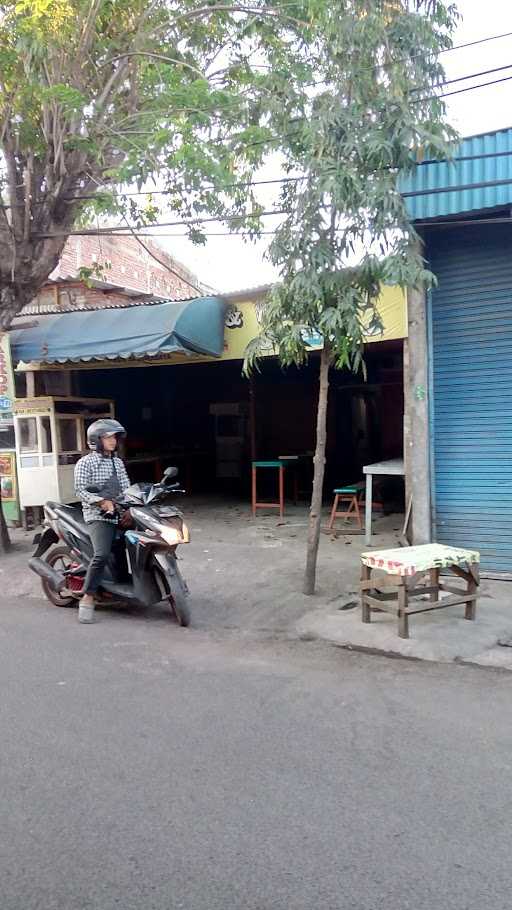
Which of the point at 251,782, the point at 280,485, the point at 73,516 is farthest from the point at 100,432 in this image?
the point at 280,485

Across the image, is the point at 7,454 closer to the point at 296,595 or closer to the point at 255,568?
the point at 255,568

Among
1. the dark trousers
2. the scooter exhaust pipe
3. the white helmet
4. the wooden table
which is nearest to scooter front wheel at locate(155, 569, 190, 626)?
the dark trousers

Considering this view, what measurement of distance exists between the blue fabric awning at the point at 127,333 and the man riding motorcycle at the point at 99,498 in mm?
3316

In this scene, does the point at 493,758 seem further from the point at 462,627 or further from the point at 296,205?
the point at 296,205

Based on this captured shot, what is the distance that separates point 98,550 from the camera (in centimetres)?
629

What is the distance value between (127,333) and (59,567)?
4034 mm

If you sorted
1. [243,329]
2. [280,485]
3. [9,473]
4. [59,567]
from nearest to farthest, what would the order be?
1. [59,567]
2. [243,329]
3. [9,473]
4. [280,485]

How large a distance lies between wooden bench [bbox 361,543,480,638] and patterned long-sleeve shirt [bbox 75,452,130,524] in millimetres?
2353

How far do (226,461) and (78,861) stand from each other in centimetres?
1482

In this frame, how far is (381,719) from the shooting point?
165 inches

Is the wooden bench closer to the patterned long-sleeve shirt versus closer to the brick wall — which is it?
the patterned long-sleeve shirt

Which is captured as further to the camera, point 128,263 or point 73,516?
point 128,263

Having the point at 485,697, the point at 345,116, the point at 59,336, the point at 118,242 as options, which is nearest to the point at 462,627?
the point at 485,697

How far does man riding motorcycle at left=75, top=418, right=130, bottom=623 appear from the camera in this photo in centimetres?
630
